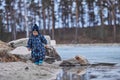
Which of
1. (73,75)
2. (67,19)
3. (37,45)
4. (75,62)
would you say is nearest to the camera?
(73,75)

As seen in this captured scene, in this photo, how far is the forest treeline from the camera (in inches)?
2741

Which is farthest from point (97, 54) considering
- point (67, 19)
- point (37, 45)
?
point (67, 19)

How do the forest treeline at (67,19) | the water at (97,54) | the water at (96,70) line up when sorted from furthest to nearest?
the forest treeline at (67,19), the water at (97,54), the water at (96,70)

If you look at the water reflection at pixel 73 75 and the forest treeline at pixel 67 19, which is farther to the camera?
the forest treeline at pixel 67 19

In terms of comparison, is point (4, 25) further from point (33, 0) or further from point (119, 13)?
point (119, 13)

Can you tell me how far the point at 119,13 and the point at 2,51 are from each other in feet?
191

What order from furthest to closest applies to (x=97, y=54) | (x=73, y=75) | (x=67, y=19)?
1. (x=67, y=19)
2. (x=97, y=54)
3. (x=73, y=75)

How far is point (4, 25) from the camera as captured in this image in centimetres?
7762

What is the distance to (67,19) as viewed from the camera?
83.2 meters

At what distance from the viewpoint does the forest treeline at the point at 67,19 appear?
69625 mm

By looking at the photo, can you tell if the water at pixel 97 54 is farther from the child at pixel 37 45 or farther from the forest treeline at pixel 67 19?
the forest treeline at pixel 67 19

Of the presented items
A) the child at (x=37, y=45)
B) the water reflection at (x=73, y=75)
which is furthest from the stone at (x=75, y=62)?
the water reflection at (x=73, y=75)

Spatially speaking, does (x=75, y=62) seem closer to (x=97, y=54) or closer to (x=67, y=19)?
(x=97, y=54)

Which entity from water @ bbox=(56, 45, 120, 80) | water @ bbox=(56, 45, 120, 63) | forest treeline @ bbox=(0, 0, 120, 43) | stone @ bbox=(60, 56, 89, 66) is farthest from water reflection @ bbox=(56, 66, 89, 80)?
forest treeline @ bbox=(0, 0, 120, 43)
